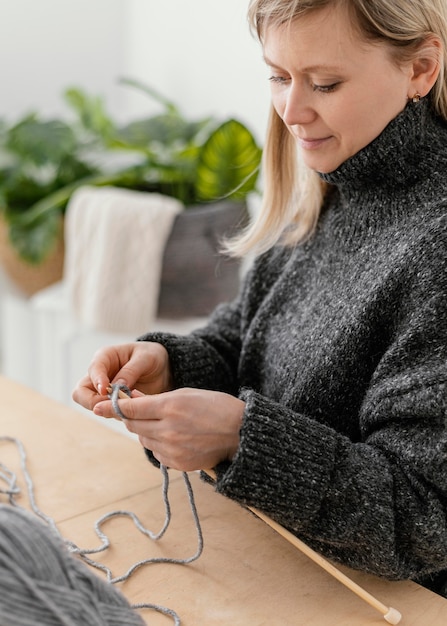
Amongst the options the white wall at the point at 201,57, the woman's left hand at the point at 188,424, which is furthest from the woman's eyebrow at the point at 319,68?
the white wall at the point at 201,57

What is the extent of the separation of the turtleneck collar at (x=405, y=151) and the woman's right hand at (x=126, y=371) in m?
0.35

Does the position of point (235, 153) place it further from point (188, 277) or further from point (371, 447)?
point (371, 447)

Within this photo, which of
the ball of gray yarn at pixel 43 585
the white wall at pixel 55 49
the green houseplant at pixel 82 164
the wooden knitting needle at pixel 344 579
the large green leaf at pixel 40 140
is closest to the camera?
the ball of gray yarn at pixel 43 585

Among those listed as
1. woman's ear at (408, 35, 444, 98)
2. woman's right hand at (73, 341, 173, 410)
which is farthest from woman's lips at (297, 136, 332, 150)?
woman's right hand at (73, 341, 173, 410)

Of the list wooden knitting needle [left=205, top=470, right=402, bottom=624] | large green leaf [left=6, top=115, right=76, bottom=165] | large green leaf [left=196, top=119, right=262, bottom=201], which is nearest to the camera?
wooden knitting needle [left=205, top=470, right=402, bottom=624]

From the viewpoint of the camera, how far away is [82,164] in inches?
106

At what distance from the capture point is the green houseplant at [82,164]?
2.47 m

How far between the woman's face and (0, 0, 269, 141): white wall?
157cm

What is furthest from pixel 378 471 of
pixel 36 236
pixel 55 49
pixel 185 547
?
pixel 55 49

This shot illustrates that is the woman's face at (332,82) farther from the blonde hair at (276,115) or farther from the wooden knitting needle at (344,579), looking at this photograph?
the wooden knitting needle at (344,579)

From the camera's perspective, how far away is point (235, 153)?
2.25m

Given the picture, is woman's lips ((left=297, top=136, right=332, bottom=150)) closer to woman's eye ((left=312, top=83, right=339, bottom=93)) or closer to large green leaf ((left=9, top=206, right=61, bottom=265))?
woman's eye ((left=312, top=83, right=339, bottom=93))

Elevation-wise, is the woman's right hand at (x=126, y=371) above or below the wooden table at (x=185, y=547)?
above

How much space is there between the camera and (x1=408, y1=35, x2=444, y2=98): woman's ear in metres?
0.94
